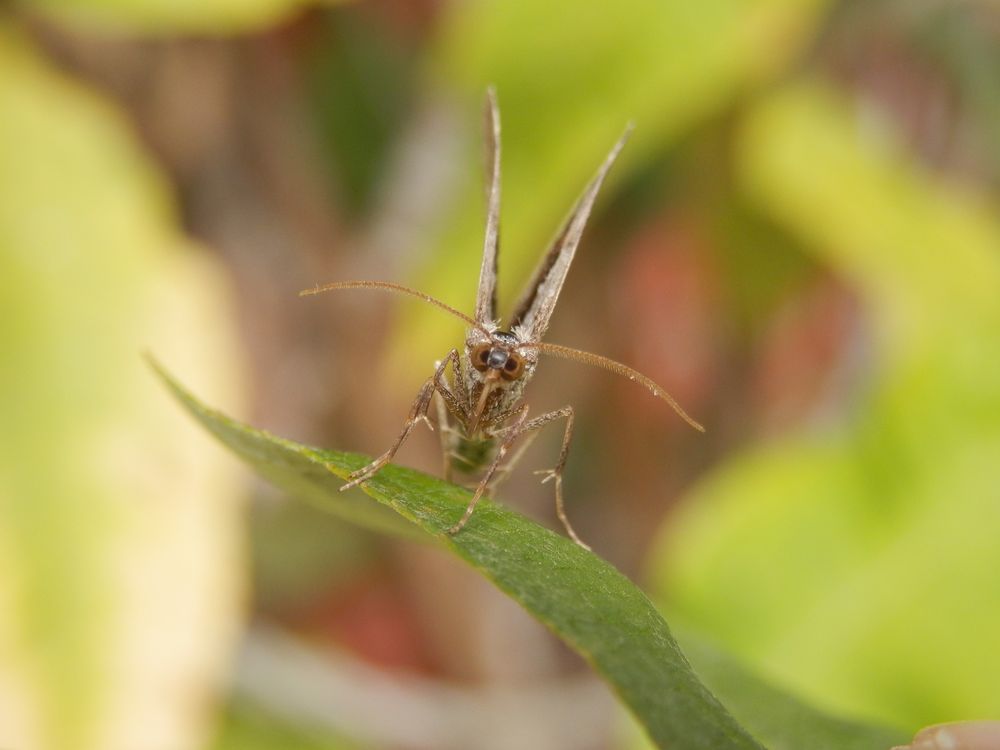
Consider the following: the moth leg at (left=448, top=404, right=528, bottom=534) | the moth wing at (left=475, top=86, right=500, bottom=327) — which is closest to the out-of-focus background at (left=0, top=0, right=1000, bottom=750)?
the moth leg at (left=448, top=404, right=528, bottom=534)

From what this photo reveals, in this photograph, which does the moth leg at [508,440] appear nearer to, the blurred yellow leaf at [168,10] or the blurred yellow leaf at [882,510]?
the blurred yellow leaf at [882,510]

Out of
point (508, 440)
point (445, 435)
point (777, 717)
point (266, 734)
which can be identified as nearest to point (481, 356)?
point (508, 440)

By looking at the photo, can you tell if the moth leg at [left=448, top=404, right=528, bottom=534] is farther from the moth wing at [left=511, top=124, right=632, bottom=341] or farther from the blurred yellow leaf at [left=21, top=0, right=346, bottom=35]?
the blurred yellow leaf at [left=21, top=0, right=346, bottom=35]

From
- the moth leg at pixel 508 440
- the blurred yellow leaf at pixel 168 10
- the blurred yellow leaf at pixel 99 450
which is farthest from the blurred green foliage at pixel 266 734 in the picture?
the blurred yellow leaf at pixel 168 10

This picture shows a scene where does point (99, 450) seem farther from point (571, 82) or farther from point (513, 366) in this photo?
point (571, 82)

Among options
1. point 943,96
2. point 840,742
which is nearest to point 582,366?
point 943,96

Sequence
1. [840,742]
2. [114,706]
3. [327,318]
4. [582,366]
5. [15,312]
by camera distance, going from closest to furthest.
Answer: [840,742], [114,706], [15,312], [327,318], [582,366]

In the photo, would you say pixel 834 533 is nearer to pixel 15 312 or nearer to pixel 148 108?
pixel 15 312
